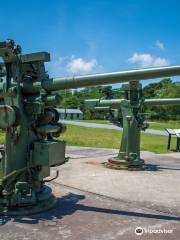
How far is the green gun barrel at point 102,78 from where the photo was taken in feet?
18.1

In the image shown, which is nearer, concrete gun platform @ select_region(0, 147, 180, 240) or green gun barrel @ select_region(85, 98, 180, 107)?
concrete gun platform @ select_region(0, 147, 180, 240)

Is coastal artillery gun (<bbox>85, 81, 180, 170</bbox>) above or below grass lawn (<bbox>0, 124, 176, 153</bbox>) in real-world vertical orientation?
above

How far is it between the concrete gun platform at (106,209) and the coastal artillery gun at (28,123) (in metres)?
0.42

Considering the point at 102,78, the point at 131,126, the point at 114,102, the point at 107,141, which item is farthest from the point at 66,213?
the point at 107,141

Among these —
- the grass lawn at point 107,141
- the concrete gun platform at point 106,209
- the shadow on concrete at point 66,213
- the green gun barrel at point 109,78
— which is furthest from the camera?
the grass lawn at point 107,141

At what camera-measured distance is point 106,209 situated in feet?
21.4

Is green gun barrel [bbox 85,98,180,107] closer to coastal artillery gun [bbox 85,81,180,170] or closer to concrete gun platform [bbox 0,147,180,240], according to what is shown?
coastal artillery gun [bbox 85,81,180,170]

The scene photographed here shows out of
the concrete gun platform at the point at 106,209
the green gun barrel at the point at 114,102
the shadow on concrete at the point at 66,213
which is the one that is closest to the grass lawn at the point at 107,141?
the green gun barrel at the point at 114,102

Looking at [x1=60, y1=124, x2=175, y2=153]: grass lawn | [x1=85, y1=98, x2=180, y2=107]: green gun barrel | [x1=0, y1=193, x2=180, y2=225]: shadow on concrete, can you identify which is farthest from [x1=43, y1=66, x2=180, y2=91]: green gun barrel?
[x1=60, y1=124, x2=175, y2=153]: grass lawn

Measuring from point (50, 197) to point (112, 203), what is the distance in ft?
3.82

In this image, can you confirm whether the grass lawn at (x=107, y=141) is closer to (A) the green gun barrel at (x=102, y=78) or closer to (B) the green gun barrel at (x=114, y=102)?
(B) the green gun barrel at (x=114, y=102)

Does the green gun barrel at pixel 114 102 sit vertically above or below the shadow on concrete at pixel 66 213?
above

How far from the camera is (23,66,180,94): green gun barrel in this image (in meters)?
5.52

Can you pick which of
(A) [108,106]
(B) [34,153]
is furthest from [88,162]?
(B) [34,153]
